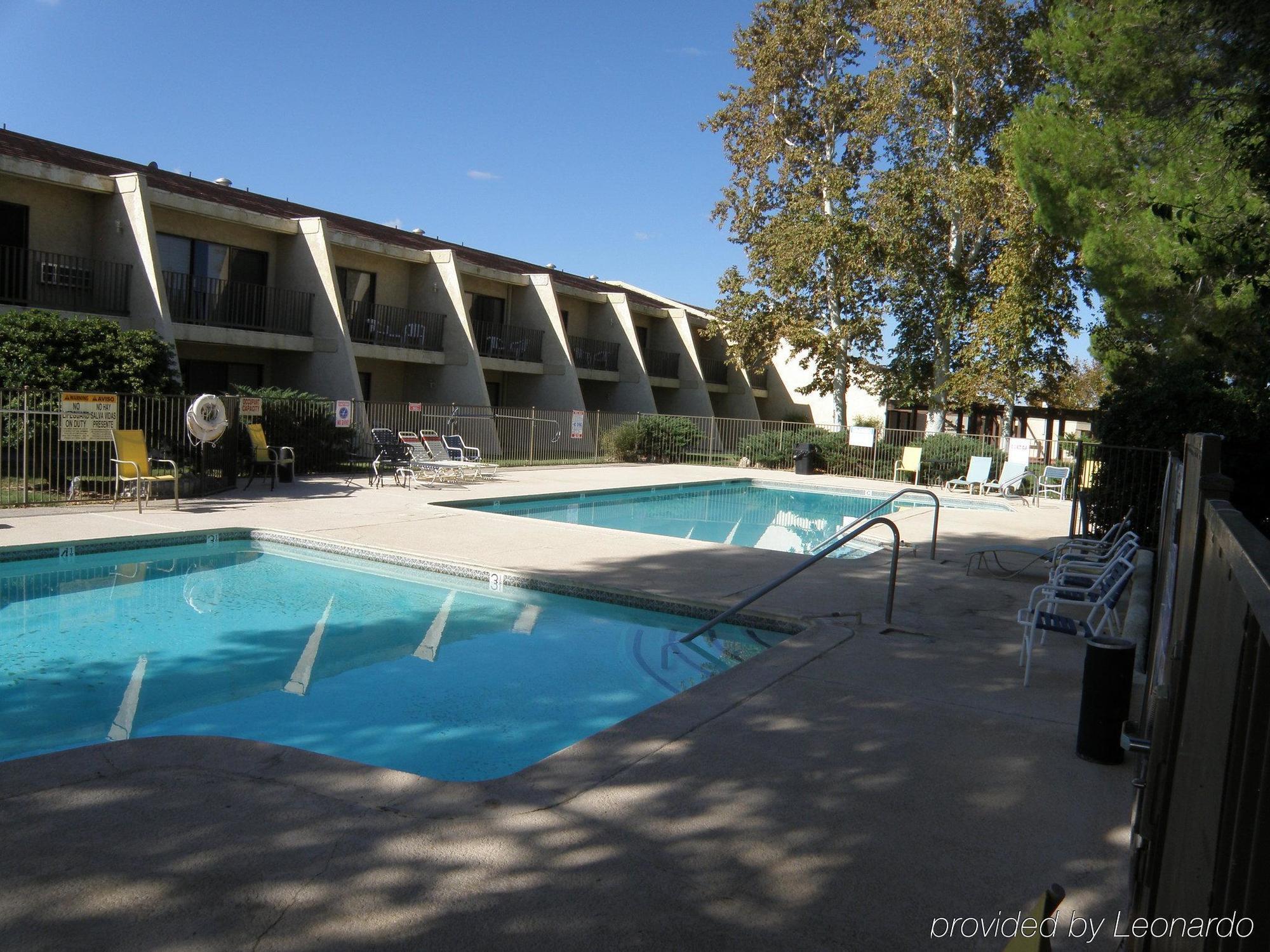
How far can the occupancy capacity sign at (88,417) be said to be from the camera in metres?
12.7

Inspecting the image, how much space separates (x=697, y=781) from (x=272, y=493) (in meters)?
12.9

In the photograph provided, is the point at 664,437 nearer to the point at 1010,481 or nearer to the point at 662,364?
the point at 662,364

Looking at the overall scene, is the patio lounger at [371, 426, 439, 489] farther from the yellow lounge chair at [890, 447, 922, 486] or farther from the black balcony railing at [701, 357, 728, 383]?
the black balcony railing at [701, 357, 728, 383]

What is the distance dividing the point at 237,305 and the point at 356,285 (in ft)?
15.2

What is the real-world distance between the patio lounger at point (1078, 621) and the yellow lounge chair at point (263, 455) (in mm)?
12761

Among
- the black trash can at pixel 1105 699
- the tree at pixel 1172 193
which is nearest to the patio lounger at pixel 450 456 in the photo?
the tree at pixel 1172 193

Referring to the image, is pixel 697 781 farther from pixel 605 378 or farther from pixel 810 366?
pixel 810 366

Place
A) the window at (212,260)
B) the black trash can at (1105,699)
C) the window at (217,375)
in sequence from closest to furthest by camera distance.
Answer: the black trash can at (1105,699) → the window at (212,260) → the window at (217,375)

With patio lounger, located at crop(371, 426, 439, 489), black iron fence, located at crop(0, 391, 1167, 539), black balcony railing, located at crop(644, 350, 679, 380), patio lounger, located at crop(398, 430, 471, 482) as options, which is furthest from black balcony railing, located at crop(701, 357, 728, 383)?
patio lounger, located at crop(371, 426, 439, 489)

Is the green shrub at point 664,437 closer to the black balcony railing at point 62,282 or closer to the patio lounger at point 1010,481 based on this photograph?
the patio lounger at point 1010,481

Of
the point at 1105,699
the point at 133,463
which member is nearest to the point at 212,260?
the point at 133,463

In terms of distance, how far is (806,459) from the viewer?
91.5 ft

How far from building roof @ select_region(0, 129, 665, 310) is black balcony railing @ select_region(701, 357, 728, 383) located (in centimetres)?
328

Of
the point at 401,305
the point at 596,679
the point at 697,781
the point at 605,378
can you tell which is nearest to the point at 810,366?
the point at 605,378
